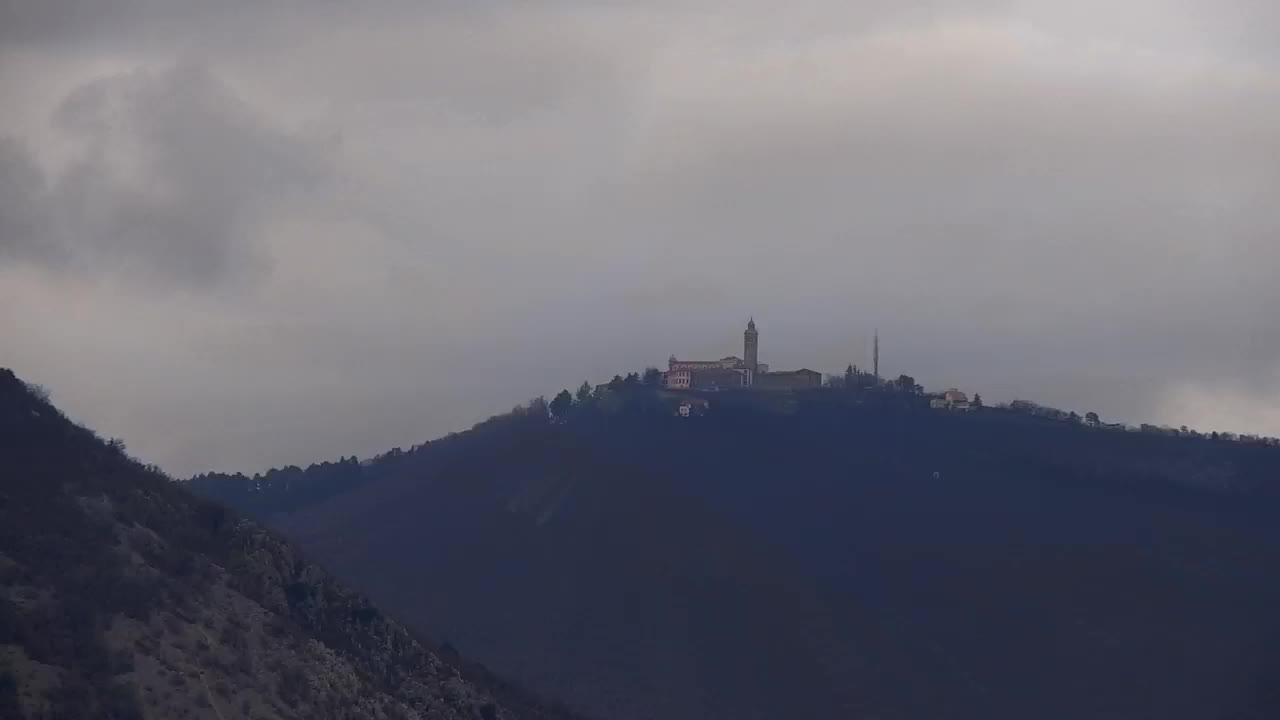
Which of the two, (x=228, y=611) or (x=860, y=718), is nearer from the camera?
(x=228, y=611)

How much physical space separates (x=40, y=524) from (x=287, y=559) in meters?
19.9

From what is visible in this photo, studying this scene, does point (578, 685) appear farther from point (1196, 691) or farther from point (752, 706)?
point (1196, 691)

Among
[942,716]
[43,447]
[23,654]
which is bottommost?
[942,716]

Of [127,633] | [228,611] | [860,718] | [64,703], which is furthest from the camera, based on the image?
[860,718]

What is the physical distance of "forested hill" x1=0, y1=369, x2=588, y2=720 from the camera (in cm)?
11344

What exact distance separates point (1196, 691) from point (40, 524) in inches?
4471

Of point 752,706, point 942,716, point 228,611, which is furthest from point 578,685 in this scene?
point 228,611

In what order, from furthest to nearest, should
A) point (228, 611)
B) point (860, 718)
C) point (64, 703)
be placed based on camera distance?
1. point (860, 718)
2. point (228, 611)
3. point (64, 703)

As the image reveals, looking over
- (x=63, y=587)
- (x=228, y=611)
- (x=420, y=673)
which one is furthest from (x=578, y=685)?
(x=63, y=587)

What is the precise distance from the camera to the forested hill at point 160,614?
113 meters

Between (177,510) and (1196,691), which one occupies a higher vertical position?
(177,510)

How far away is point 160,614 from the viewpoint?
123750mm

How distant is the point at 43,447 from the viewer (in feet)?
452

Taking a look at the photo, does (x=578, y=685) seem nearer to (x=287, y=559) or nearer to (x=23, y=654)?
(x=287, y=559)
